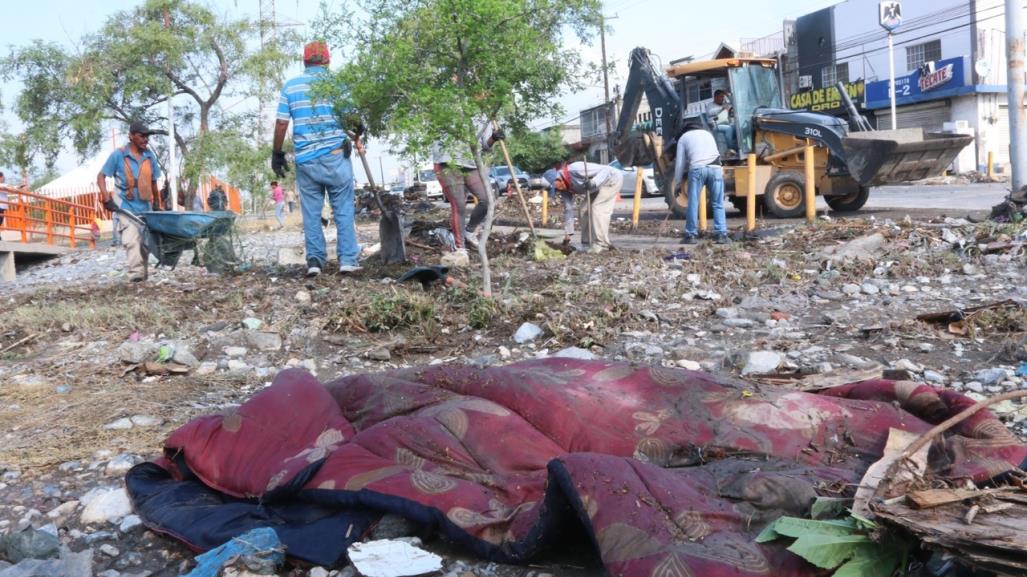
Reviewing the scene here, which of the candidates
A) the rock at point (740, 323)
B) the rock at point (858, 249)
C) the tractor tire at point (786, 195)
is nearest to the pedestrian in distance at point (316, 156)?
the rock at point (740, 323)

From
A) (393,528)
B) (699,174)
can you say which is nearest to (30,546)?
(393,528)

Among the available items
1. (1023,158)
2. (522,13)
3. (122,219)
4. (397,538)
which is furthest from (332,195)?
(1023,158)

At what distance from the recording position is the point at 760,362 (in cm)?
378

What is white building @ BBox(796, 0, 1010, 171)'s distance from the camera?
28734 mm

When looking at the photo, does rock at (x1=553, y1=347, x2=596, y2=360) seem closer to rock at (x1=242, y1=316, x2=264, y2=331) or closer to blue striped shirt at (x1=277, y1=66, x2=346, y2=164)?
rock at (x1=242, y1=316, x2=264, y2=331)

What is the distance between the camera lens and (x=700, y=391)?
2.62 m

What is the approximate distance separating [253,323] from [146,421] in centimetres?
176

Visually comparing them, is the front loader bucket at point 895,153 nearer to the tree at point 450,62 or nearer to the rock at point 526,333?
the tree at point 450,62

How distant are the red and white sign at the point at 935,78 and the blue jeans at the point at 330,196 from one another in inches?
1095

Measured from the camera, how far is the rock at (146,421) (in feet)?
11.6

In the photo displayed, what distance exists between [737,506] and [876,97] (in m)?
32.7

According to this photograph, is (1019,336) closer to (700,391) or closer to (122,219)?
(700,391)

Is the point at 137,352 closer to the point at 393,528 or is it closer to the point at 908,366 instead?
the point at 393,528

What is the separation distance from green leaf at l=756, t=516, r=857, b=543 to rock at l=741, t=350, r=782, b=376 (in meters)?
1.83
